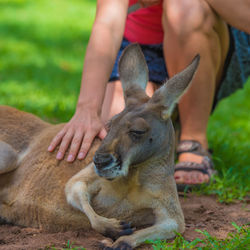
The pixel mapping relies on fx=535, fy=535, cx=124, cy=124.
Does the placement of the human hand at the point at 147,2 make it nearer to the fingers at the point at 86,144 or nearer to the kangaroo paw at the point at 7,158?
the fingers at the point at 86,144

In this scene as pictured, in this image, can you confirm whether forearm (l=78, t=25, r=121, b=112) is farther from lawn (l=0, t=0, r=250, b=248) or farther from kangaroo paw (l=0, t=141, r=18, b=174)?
lawn (l=0, t=0, r=250, b=248)

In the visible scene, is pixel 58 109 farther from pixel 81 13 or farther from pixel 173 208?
pixel 81 13

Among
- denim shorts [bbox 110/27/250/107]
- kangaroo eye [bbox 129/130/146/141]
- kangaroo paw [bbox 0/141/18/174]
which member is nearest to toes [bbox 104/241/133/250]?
kangaroo eye [bbox 129/130/146/141]

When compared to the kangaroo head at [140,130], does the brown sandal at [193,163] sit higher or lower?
lower

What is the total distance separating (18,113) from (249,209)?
1.48m

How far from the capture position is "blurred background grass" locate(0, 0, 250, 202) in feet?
13.0

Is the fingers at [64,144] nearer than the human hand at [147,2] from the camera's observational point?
Yes

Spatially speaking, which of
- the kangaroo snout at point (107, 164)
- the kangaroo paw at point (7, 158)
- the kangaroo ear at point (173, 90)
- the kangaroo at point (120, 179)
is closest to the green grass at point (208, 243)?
the kangaroo at point (120, 179)

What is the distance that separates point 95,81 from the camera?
119 inches

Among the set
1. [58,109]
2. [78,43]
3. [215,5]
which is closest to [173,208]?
[215,5]

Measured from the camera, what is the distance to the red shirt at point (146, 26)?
3.89 metres

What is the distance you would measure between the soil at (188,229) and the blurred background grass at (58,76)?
0.19 meters

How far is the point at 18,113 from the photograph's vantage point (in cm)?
323

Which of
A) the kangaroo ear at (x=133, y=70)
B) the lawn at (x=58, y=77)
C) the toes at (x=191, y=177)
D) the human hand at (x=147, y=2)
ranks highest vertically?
the human hand at (x=147, y=2)
